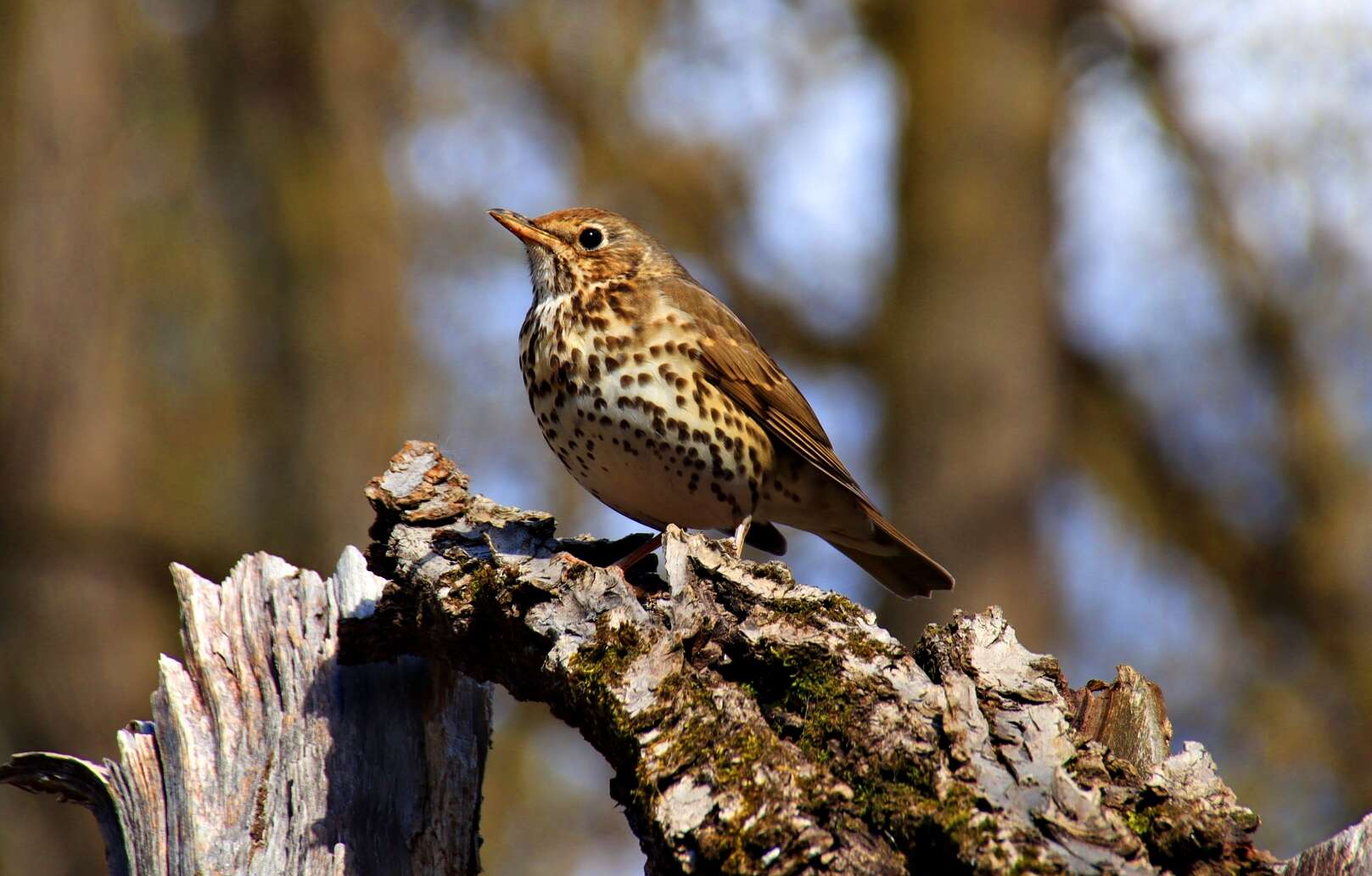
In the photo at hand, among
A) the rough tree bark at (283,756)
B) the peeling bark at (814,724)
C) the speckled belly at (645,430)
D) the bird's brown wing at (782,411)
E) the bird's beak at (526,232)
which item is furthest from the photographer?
the bird's beak at (526,232)

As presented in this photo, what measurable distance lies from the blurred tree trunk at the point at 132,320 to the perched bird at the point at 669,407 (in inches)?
132

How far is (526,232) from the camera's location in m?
5.29

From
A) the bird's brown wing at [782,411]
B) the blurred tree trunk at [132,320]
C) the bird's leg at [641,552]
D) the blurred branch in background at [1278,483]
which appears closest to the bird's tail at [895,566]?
the bird's brown wing at [782,411]

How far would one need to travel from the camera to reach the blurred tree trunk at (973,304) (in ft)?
26.4

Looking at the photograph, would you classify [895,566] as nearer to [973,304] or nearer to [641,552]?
[641,552]

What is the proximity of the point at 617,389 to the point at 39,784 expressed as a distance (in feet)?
6.69

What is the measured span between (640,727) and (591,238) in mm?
2870

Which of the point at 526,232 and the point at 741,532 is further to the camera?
the point at 526,232

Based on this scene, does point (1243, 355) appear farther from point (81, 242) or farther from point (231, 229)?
point (81, 242)

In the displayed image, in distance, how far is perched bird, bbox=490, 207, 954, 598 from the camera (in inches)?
182

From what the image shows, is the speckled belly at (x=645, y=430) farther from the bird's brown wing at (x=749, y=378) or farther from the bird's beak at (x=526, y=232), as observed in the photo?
the bird's beak at (x=526, y=232)

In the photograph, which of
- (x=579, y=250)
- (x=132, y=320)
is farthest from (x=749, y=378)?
(x=132, y=320)

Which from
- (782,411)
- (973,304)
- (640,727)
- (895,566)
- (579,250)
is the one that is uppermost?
(973,304)

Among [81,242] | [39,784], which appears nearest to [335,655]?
[39,784]
